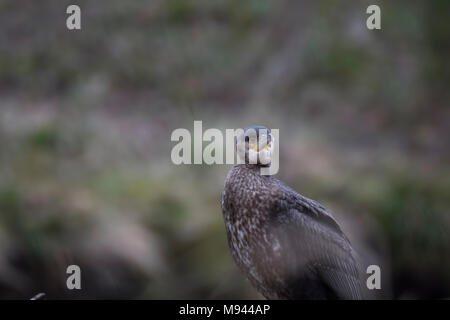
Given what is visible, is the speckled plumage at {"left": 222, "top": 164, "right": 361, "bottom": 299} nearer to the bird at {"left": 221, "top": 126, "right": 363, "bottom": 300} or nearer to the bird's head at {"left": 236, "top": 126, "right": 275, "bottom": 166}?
the bird at {"left": 221, "top": 126, "right": 363, "bottom": 300}

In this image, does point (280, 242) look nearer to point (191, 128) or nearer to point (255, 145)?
point (255, 145)

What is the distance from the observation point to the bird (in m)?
2.46

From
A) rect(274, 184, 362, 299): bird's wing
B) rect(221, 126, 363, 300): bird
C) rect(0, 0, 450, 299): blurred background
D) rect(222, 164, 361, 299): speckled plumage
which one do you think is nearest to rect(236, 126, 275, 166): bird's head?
rect(221, 126, 363, 300): bird

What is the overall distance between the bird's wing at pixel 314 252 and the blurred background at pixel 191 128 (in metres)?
2.40

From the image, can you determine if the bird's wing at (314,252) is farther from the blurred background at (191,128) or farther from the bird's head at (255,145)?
the blurred background at (191,128)

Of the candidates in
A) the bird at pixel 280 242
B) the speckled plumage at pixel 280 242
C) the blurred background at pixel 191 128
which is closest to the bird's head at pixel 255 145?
the bird at pixel 280 242

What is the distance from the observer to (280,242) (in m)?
2.46

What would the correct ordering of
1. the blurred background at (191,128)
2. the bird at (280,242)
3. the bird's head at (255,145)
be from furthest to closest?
1. the blurred background at (191,128)
2. the bird at (280,242)
3. the bird's head at (255,145)

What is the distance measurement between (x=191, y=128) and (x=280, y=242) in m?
5.19

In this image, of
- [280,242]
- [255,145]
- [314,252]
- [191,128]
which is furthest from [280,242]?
[191,128]

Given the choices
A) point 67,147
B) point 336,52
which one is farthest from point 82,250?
point 336,52

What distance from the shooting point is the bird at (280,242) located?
8.09ft

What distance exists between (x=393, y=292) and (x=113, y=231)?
8.49 feet

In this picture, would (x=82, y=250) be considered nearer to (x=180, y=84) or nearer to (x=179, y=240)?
(x=179, y=240)
